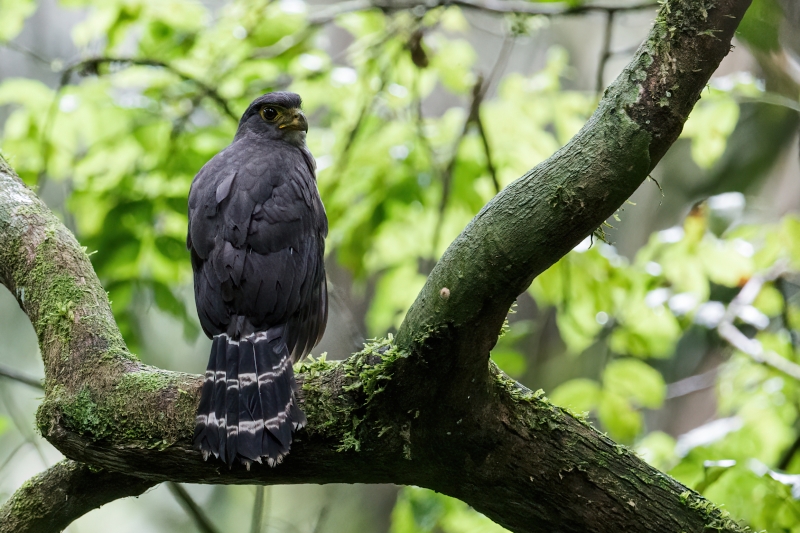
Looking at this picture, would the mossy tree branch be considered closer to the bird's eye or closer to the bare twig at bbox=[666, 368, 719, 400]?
the bird's eye

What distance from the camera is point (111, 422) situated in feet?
8.37

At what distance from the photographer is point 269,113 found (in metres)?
4.09

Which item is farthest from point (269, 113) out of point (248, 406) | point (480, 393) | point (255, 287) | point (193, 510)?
point (480, 393)

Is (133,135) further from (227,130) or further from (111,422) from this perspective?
(111,422)

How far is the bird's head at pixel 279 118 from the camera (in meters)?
4.05

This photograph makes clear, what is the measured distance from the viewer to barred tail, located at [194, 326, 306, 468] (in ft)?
8.05

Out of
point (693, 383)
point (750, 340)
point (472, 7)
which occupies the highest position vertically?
point (472, 7)

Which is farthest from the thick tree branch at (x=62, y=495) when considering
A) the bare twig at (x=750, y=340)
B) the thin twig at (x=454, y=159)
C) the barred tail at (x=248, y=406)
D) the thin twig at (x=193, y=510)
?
the bare twig at (x=750, y=340)

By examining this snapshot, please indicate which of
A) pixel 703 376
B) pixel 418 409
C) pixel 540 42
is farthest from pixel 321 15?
pixel 540 42

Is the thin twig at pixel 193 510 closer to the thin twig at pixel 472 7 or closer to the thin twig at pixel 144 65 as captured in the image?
the thin twig at pixel 144 65

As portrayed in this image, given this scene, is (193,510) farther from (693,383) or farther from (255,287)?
(693,383)

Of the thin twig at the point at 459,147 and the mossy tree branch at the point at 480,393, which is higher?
the thin twig at the point at 459,147

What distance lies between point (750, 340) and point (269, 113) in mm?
3398

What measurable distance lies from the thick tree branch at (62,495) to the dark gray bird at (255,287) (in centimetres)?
54
